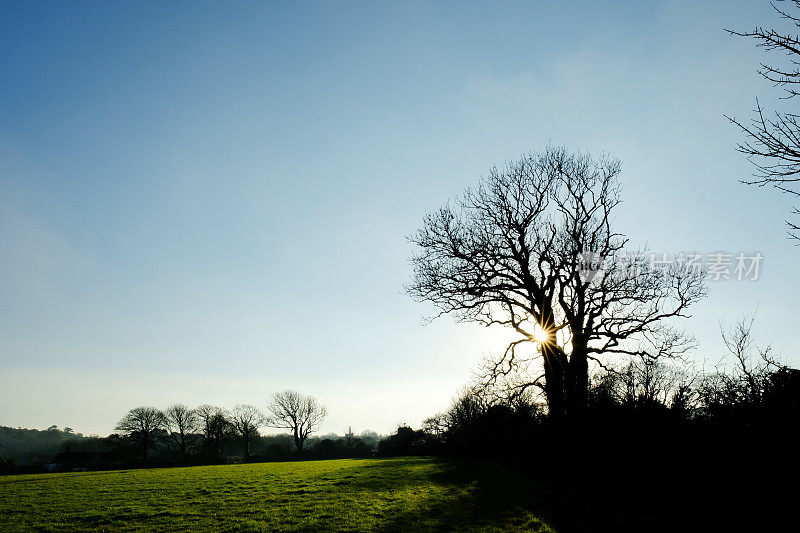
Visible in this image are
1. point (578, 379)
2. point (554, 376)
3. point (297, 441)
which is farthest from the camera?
point (297, 441)

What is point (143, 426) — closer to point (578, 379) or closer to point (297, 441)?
point (297, 441)

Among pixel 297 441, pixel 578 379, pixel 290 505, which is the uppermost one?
pixel 578 379

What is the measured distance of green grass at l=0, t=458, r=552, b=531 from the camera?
11.6 metres

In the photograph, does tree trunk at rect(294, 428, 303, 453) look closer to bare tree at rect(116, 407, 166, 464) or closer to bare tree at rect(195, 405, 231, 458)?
bare tree at rect(195, 405, 231, 458)

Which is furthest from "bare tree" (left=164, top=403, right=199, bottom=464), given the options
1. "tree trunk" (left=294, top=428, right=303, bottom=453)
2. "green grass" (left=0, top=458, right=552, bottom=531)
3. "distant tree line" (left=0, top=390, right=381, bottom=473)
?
"green grass" (left=0, top=458, right=552, bottom=531)

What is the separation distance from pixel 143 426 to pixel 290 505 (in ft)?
274

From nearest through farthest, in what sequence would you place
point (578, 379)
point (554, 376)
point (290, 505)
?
point (290, 505)
point (578, 379)
point (554, 376)

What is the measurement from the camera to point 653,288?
877 inches

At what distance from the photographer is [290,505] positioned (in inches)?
564

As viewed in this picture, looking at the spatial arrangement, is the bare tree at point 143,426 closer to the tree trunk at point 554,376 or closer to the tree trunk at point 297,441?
the tree trunk at point 297,441

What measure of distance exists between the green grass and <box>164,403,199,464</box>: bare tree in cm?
7267

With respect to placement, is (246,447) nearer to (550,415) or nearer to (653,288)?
(550,415)

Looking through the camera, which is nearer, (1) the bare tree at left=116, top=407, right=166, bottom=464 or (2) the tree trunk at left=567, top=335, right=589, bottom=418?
(2) the tree trunk at left=567, top=335, right=589, bottom=418

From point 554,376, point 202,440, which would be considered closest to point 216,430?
point 202,440
